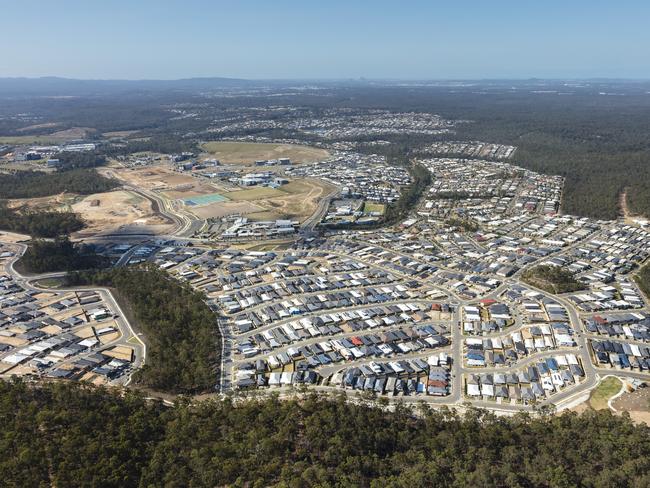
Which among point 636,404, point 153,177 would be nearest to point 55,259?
point 153,177

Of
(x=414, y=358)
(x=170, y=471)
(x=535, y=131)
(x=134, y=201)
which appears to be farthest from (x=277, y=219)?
(x=535, y=131)

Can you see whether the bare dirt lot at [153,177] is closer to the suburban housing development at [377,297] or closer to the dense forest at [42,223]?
the suburban housing development at [377,297]

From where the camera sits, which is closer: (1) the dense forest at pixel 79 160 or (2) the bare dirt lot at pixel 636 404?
(2) the bare dirt lot at pixel 636 404

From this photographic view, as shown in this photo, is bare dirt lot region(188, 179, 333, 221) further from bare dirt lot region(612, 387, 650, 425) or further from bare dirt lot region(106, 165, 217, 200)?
bare dirt lot region(612, 387, 650, 425)

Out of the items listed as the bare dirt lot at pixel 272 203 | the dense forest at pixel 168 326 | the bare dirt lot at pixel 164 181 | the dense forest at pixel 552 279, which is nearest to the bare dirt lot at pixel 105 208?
the bare dirt lot at pixel 164 181

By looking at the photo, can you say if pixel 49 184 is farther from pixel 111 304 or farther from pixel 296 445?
pixel 296 445

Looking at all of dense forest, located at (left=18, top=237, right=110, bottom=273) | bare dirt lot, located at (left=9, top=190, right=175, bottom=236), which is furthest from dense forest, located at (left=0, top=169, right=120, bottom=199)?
dense forest, located at (left=18, top=237, right=110, bottom=273)
